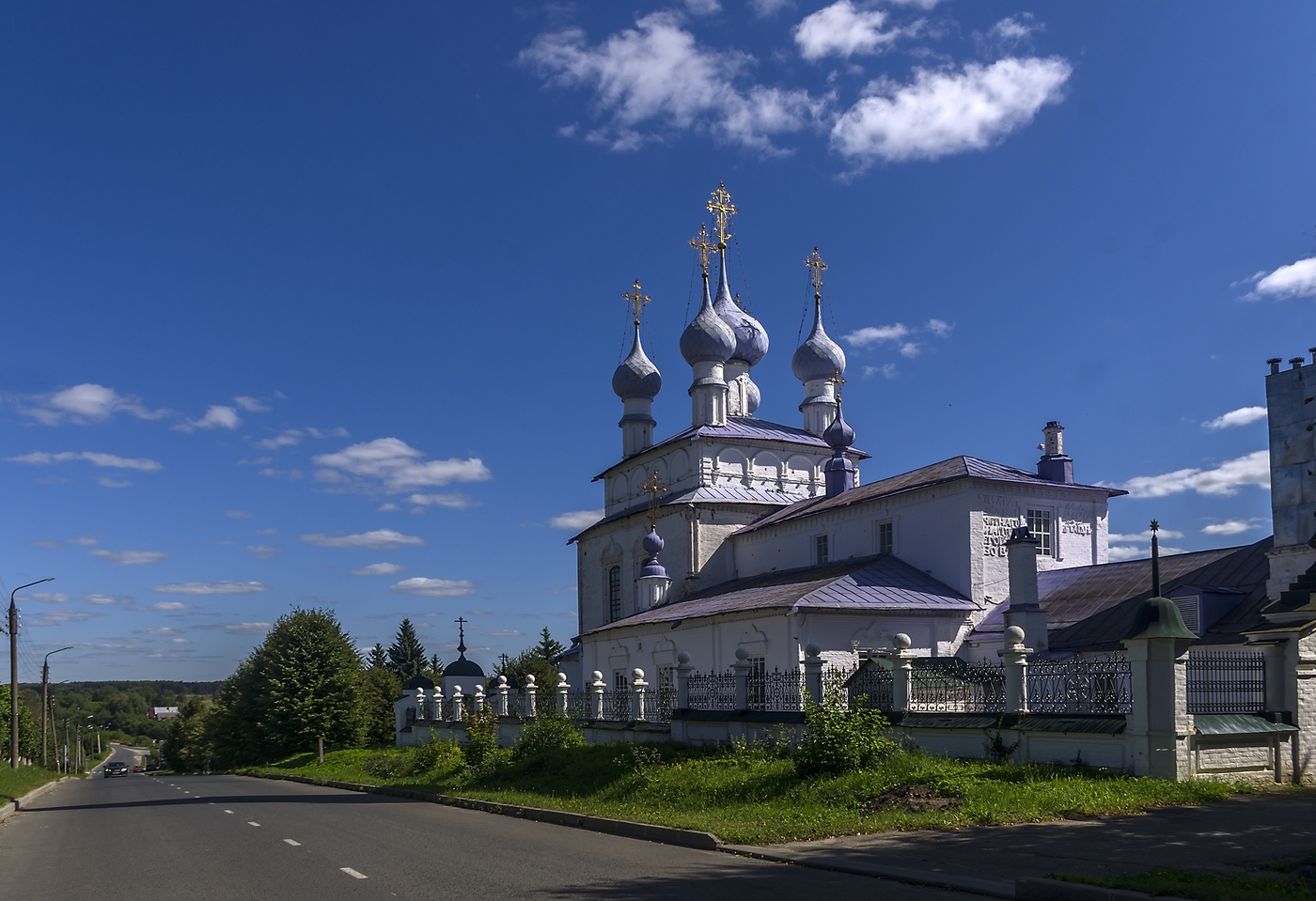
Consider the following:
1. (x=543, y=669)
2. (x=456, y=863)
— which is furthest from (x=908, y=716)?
(x=543, y=669)

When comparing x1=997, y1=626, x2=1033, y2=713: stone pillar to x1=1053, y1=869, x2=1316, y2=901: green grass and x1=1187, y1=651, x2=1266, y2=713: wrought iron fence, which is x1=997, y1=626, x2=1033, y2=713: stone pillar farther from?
x1=1053, y1=869, x2=1316, y2=901: green grass

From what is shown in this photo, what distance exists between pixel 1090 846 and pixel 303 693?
39.4m

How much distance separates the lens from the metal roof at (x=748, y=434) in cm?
3959

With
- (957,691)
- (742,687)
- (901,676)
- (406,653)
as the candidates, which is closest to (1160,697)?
(957,691)

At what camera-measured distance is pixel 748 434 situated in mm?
40156

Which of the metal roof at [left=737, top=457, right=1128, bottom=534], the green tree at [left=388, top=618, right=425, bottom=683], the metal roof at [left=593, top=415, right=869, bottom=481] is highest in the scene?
the metal roof at [left=593, top=415, right=869, bottom=481]

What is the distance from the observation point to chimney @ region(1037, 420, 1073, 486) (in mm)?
29000

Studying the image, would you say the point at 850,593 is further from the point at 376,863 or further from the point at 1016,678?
the point at 376,863

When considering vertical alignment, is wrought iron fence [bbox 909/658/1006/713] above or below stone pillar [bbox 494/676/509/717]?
above

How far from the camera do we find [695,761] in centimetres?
1764

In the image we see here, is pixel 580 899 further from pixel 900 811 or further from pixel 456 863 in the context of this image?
pixel 900 811

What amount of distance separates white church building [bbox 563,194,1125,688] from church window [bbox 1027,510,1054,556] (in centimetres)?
5

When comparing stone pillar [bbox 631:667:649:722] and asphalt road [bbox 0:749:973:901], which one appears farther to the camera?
stone pillar [bbox 631:667:649:722]

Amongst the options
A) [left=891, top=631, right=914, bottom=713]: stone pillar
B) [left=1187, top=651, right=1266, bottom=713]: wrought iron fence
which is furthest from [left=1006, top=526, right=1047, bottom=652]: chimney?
[left=1187, top=651, right=1266, bottom=713]: wrought iron fence
